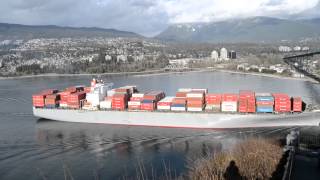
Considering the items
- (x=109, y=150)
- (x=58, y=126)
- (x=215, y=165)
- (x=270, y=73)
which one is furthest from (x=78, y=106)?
(x=270, y=73)

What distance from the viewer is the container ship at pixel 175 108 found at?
1731 centimetres

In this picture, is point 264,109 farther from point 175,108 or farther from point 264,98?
point 175,108

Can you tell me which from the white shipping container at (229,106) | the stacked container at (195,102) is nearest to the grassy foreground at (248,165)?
the white shipping container at (229,106)

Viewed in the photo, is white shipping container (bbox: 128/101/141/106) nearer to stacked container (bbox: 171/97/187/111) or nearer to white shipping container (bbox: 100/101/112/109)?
white shipping container (bbox: 100/101/112/109)

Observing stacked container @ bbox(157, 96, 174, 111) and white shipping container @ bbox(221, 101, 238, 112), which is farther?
stacked container @ bbox(157, 96, 174, 111)

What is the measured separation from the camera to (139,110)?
18.9 m

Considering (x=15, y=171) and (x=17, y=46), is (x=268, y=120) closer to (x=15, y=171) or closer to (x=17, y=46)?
(x=15, y=171)

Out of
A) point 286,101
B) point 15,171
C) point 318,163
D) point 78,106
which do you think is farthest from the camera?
point 78,106

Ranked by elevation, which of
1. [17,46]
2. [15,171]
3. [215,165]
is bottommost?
[15,171]

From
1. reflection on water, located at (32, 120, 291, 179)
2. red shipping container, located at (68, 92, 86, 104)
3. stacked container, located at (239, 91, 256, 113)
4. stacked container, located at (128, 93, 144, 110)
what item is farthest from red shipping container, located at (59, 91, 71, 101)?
stacked container, located at (239, 91, 256, 113)

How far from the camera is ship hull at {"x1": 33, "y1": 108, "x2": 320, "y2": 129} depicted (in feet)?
56.2

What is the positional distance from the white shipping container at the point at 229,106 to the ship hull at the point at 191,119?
1.31 feet

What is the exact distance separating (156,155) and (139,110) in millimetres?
5252

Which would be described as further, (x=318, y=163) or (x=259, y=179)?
(x=318, y=163)
